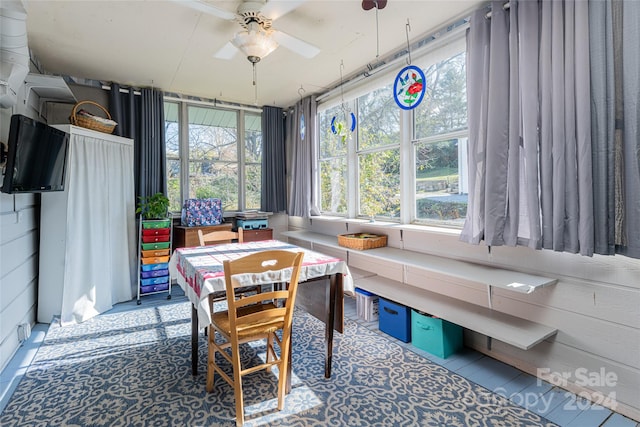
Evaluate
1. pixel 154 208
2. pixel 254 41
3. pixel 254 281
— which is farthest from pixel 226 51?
pixel 154 208

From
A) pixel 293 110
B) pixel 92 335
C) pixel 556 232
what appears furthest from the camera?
pixel 293 110

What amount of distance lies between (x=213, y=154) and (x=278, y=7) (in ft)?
10.2

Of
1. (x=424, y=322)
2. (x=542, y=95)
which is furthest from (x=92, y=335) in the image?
(x=542, y=95)

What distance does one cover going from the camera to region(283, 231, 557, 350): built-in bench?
2059 mm

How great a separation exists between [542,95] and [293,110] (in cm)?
371

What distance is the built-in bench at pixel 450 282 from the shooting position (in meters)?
2.06

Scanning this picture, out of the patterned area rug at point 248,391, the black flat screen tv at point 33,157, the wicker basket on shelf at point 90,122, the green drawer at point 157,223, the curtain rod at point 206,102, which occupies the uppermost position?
the curtain rod at point 206,102

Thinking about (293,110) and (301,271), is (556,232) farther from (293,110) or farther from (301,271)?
(293,110)

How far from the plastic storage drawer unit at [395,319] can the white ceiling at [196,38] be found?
2388 mm

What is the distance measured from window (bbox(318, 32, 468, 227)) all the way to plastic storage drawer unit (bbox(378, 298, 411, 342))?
88cm

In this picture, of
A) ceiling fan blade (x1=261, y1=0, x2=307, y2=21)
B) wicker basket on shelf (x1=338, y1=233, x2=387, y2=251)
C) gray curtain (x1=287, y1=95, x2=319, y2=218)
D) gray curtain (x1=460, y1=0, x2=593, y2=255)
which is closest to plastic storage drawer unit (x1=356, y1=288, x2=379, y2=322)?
wicker basket on shelf (x1=338, y1=233, x2=387, y2=251)

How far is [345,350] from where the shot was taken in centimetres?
263

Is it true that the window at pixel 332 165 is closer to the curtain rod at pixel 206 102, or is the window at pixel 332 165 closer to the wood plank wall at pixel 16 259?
the curtain rod at pixel 206 102

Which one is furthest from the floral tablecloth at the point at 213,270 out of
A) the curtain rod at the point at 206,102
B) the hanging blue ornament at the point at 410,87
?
the curtain rod at the point at 206,102
